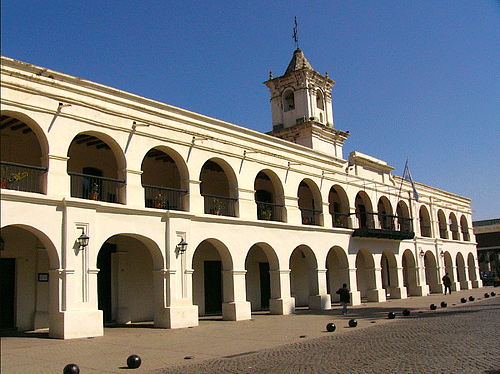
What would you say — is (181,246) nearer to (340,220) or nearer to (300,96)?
(340,220)

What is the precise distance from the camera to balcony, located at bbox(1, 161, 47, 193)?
13148 millimetres

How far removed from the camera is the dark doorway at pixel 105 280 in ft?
58.9

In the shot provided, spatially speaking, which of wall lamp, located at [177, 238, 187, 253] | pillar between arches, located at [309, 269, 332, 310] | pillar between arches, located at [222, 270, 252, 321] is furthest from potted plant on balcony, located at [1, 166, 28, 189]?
pillar between arches, located at [309, 269, 332, 310]

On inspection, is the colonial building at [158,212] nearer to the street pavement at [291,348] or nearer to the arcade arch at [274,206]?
the arcade arch at [274,206]

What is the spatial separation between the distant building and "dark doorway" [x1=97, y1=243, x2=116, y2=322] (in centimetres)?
4085

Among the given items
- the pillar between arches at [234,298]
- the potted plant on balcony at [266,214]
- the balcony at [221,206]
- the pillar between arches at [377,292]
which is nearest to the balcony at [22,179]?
the balcony at [221,206]

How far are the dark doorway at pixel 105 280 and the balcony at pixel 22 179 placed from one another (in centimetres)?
457

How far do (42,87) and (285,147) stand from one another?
38.1 ft

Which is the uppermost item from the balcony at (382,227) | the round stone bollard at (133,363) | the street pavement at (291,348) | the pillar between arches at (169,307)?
the balcony at (382,227)

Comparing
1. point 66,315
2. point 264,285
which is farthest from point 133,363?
point 264,285

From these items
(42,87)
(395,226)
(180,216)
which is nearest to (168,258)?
(180,216)

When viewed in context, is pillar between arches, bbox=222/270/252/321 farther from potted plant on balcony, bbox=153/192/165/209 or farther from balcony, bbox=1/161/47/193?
balcony, bbox=1/161/47/193

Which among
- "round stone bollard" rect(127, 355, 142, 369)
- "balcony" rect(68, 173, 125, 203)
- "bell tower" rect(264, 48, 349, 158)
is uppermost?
"bell tower" rect(264, 48, 349, 158)

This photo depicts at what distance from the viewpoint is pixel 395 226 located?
30.7m
